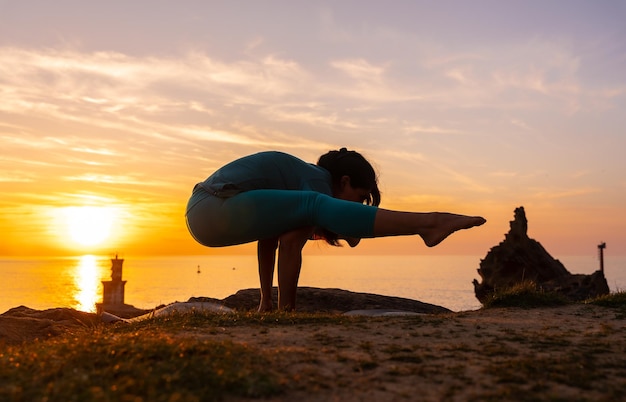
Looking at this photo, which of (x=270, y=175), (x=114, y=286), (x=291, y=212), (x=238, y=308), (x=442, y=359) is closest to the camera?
(x=442, y=359)

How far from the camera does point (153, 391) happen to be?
8.33ft

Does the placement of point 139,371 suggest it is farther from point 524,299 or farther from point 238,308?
point 238,308

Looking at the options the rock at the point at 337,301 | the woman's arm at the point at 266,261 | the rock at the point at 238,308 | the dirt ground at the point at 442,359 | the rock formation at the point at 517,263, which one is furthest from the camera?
the rock formation at the point at 517,263

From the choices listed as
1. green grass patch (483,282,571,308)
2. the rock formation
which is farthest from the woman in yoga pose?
the rock formation

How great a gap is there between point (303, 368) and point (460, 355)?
37.8 inches

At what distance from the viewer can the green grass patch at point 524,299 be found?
21.9 feet

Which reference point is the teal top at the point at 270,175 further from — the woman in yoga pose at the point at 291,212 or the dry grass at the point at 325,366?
the dry grass at the point at 325,366

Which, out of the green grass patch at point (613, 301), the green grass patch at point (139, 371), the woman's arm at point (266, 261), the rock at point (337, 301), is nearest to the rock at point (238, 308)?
the rock at point (337, 301)

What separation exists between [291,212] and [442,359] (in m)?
2.21

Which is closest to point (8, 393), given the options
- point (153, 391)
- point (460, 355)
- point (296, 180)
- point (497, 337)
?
point (153, 391)

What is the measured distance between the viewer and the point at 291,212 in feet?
16.9

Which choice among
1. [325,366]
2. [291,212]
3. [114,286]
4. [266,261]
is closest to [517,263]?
[266,261]

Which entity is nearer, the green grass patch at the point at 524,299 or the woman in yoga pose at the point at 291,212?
the woman in yoga pose at the point at 291,212

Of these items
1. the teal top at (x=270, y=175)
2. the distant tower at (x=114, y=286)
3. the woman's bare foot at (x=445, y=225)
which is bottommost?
the distant tower at (x=114, y=286)
